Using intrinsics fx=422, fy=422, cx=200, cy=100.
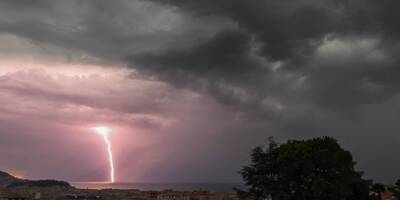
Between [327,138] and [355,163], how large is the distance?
4.76 meters

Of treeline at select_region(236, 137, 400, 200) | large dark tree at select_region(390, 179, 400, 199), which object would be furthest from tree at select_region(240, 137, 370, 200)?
large dark tree at select_region(390, 179, 400, 199)

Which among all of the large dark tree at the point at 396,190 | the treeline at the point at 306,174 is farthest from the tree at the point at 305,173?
the large dark tree at the point at 396,190

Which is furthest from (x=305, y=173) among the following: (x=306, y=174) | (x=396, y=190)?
(x=396, y=190)

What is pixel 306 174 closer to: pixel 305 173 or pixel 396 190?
pixel 305 173

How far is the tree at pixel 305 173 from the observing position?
5053 cm

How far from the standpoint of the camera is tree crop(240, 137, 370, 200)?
5053 centimetres

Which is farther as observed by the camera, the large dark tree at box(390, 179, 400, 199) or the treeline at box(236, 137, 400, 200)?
the large dark tree at box(390, 179, 400, 199)

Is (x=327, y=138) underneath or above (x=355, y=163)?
above

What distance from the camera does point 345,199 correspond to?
53000mm

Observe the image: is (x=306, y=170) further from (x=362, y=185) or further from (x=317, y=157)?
(x=362, y=185)

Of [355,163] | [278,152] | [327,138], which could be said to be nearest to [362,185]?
[355,163]

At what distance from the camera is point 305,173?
5238cm

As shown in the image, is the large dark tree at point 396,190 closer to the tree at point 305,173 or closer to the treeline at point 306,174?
the treeline at point 306,174

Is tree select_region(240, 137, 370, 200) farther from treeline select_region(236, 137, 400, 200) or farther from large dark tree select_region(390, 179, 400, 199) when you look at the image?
large dark tree select_region(390, 179, 400, 199)
